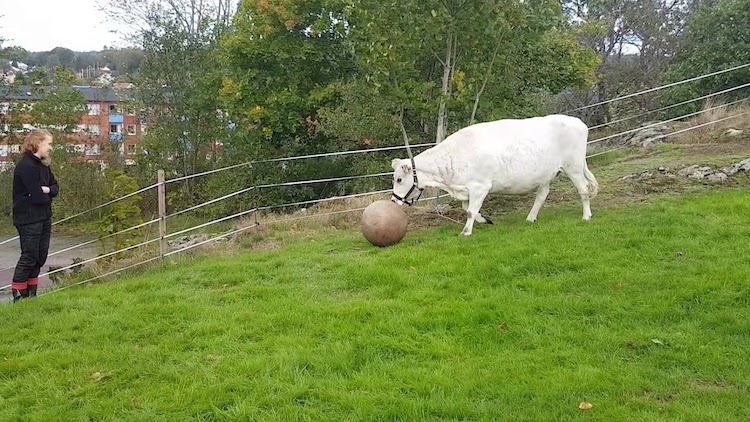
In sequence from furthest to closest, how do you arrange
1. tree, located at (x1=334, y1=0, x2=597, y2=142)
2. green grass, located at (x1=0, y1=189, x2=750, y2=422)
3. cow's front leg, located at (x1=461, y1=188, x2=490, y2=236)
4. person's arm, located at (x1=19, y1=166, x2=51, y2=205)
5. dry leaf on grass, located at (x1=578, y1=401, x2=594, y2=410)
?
tree, located at (x1=334, y1=0, x2=597, y2=142) < cow's front leg, located at (x1=461, y1=188, x2=490, y2=236) < person's arm, located at (x1=19, y1=166, x2=51, y2=205) < green grass, located at (x1=0, y1=189, x2=750, y2=422) < dry leaf on grass, located at (x1=578, y1=401, x2=594, y2=410)

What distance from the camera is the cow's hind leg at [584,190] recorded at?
8.84 metres

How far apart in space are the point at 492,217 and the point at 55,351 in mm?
6572

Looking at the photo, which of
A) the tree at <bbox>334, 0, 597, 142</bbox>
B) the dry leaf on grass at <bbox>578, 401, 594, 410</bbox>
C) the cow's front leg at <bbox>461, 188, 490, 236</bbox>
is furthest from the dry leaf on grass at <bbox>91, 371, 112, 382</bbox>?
the tree at <bbox>334, 0, 597, 142</bbox>

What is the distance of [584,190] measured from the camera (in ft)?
29.2

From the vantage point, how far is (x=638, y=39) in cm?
2303

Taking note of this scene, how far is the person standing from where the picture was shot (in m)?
6.97

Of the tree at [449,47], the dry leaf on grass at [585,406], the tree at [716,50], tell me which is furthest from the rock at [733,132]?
the dry leaf on grass at [585,406]

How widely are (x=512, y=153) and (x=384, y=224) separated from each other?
6.85 feet

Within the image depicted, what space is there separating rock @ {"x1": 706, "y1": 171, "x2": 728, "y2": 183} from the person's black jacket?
9429 mm

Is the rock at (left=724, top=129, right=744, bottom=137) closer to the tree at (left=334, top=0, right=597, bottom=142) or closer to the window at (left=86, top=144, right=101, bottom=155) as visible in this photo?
the tree at (left=334, top=0, right=597, bottom=142)

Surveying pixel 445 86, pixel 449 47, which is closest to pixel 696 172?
pixel 445 86

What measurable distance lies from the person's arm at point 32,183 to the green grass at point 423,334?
1.12m

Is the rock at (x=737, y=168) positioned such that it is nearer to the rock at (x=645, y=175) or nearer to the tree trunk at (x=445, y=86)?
the rock at (x=645, y=175)

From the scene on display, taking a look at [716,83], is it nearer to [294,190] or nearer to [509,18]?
[509,18]
